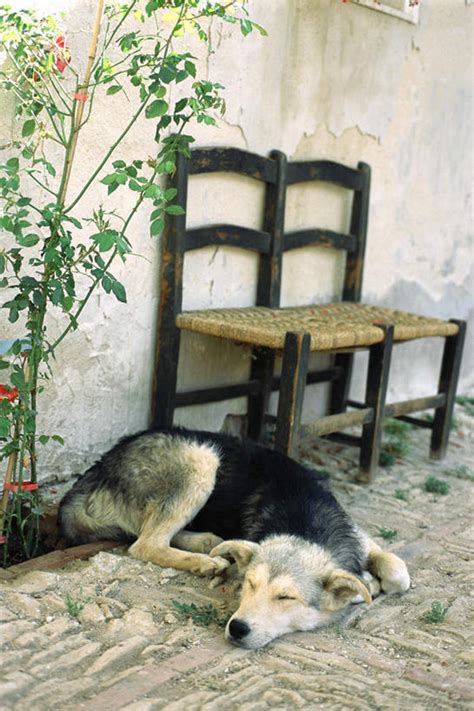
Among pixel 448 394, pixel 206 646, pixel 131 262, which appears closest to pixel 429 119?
pixel 448 394

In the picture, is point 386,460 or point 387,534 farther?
point 386,460

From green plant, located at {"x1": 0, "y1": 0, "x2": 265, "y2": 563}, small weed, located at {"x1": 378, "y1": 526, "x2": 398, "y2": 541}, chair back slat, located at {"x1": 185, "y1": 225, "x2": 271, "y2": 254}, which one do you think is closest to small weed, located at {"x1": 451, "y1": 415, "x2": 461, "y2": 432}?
chair back slat, located at {"x1": 185, "y1": 225, "x2": 271, "y2": 254}

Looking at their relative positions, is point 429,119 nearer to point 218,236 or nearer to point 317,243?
point 317,243

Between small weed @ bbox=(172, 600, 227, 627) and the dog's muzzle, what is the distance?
0.23 m

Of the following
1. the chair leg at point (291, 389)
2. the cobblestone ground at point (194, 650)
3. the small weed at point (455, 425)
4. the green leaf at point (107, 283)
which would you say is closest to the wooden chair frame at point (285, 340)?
the chair leg at point (291, 389)

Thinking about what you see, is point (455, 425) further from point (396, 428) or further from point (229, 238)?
point (229, 238)

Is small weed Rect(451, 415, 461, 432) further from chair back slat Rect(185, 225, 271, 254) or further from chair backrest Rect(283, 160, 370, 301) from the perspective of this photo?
chair back slat Rect(185, 225, 271, 254)

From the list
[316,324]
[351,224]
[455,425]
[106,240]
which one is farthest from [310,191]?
[106,240]

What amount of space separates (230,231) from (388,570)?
7.76ft

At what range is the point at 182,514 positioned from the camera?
4.23 meters

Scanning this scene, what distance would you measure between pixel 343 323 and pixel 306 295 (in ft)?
2.87

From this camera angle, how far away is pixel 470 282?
8.08 meters

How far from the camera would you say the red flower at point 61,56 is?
3.94m

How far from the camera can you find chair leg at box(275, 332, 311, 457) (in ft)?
16.0
